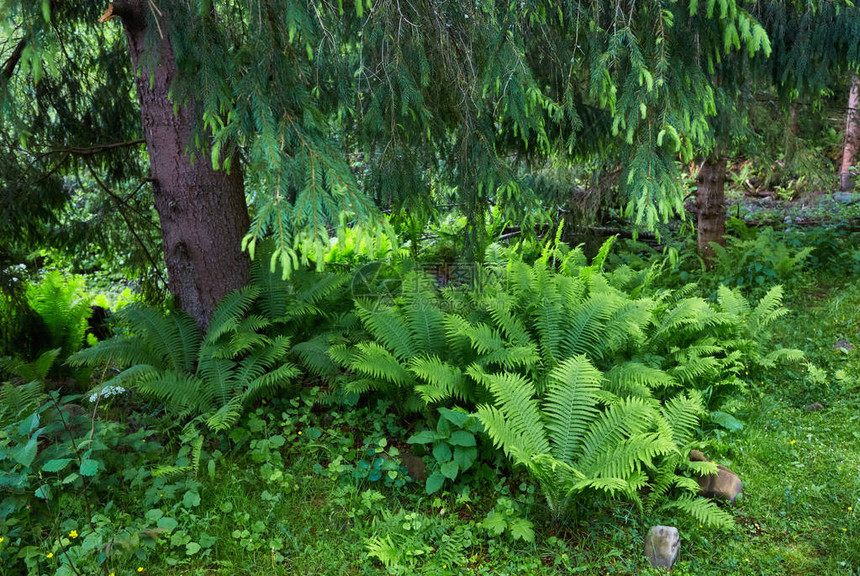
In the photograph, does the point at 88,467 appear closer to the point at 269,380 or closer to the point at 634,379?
the point at 269,380

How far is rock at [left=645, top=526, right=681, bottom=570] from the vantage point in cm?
296

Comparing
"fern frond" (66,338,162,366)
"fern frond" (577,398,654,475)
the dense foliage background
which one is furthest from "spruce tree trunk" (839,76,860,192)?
"fern frond" (66,338,162,366)

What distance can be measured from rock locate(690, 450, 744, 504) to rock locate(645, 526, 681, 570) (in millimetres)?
539

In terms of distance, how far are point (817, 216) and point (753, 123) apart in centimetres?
361

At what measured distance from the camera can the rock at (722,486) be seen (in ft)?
11.2

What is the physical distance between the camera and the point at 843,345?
517 centimetres

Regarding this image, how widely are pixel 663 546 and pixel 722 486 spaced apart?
70 centimetres

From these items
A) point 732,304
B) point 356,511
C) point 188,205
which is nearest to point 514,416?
point 356,511

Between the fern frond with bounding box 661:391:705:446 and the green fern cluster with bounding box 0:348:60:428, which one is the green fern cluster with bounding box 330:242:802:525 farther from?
the green fern cluster with bounding box 0:348:60:428

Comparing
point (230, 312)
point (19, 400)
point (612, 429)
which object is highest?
point (230, 312)

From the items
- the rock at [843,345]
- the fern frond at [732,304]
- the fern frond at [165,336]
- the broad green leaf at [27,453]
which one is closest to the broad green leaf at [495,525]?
the broad green leaf at [27,453]

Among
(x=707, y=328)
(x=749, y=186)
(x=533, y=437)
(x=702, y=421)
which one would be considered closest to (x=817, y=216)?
(x=749, y=186)

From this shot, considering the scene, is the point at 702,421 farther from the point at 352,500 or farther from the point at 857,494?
the point at 352,500

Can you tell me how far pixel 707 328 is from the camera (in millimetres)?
4855
